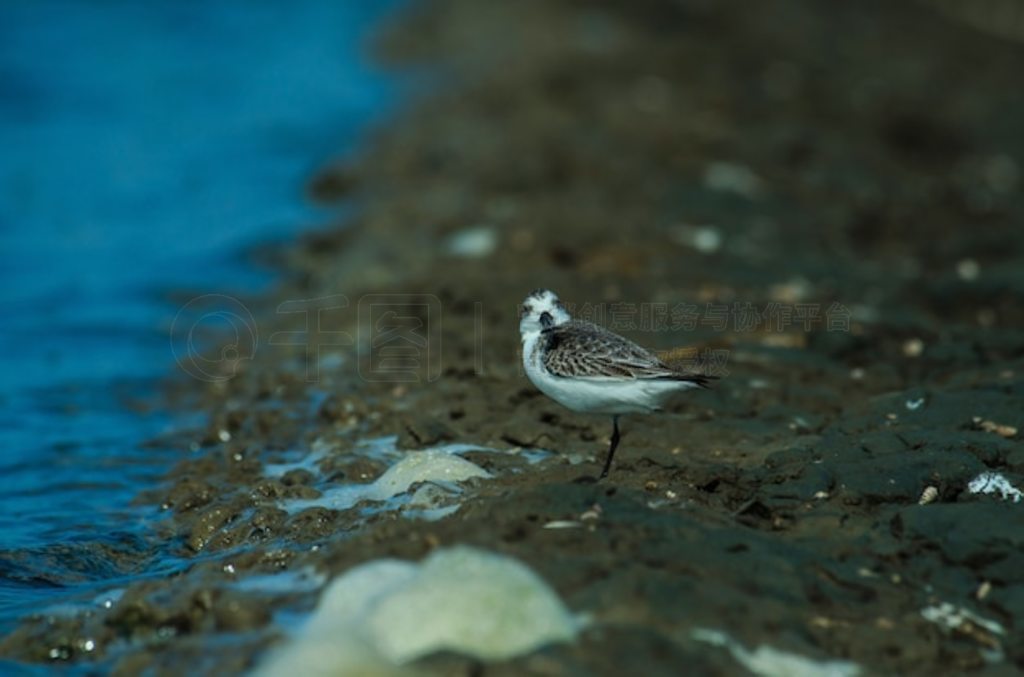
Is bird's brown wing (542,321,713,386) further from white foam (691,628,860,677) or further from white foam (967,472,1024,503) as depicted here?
white foam (691,628,860,677)

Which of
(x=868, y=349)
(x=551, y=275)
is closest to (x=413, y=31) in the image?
(x=551, y=275)

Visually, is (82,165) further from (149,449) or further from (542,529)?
(542,529)

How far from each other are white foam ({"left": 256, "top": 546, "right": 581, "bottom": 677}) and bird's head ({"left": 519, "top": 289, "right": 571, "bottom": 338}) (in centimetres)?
203

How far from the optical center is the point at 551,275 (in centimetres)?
1129

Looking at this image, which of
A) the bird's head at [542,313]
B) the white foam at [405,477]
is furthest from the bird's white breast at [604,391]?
the white foam at [405,477]

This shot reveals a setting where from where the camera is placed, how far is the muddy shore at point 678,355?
18.2ft

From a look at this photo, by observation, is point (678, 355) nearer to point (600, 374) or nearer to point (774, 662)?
point (600, 374)

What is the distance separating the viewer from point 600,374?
6.71 m

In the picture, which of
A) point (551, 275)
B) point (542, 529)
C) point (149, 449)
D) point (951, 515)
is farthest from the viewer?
point (551, 275)

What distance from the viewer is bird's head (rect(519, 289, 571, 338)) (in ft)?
23.8

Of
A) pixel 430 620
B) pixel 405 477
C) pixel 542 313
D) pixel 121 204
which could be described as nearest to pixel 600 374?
pixel 542 313

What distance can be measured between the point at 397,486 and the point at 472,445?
86cm

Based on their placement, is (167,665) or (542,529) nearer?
(167,665)

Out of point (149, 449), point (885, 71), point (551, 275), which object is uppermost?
point (885, 71)
